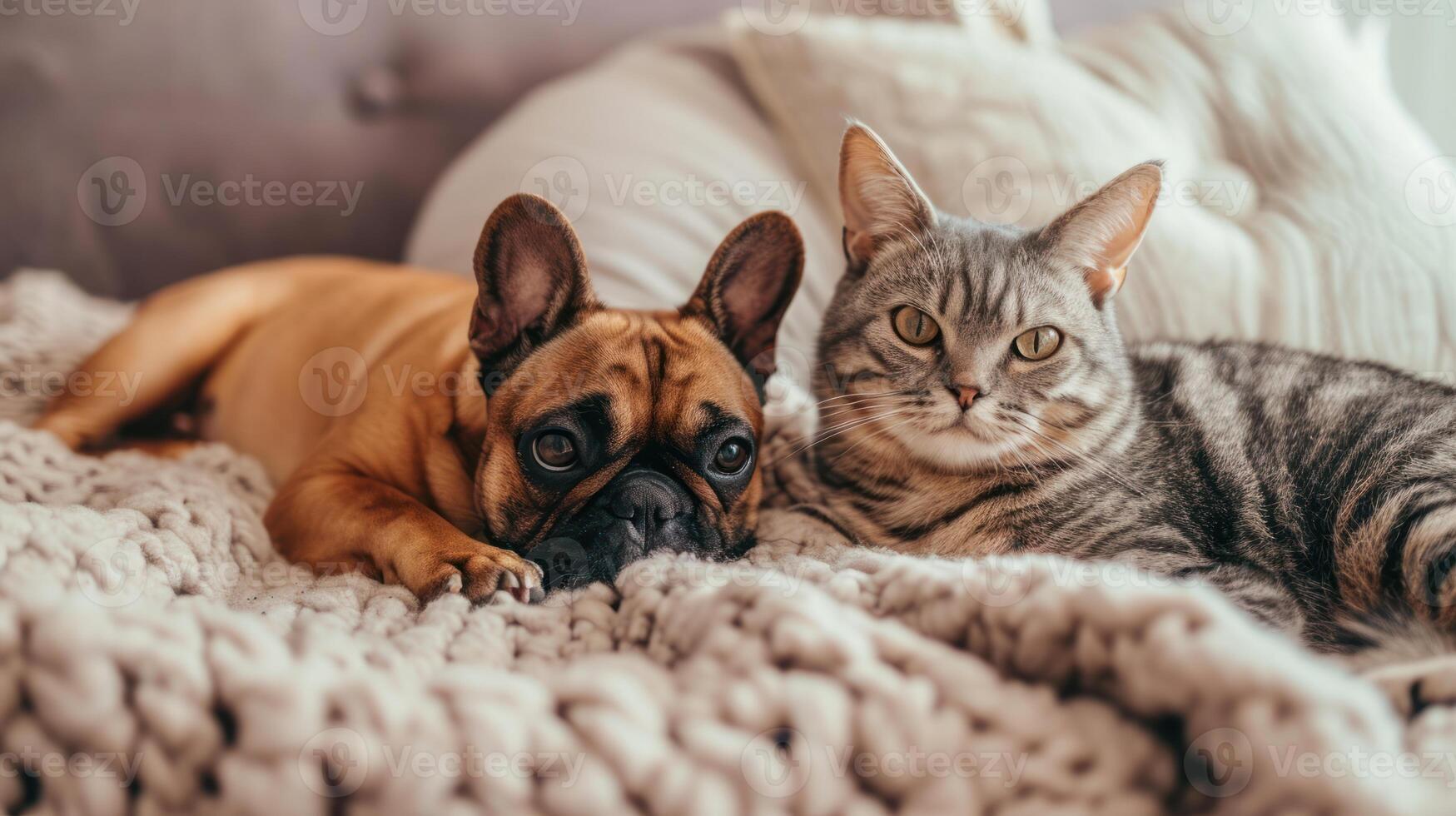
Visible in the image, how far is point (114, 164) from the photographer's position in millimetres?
2053

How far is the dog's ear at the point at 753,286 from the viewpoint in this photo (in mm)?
1415

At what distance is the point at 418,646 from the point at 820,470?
0.83 meters

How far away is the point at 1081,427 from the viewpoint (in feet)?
4.39

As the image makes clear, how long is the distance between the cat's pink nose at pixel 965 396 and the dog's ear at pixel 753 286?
36 cm

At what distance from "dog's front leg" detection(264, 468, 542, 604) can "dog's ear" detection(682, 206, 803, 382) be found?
56cm

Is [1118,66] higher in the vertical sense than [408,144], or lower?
higher

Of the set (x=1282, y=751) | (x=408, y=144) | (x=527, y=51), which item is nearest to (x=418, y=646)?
(x=1282, y=751)

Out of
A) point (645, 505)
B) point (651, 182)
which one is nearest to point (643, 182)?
point (651, 182)

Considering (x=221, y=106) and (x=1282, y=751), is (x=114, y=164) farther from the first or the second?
(x=1282, y=751)

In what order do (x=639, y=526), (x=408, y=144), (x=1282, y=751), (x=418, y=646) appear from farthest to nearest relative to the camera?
(x=408, y=144), (x=639, y=526), (x=418, y=646), (x=1282, y=751)

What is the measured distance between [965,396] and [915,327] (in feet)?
0.53

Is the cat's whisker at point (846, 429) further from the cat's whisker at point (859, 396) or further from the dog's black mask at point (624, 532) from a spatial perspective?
the dog's black mask at point (624, 532)

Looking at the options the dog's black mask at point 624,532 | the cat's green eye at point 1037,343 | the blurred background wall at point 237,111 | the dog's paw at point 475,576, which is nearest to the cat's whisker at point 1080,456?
the cat's green eye at point 1037,343

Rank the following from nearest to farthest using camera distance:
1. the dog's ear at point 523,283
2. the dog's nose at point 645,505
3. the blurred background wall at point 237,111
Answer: the dog's nose at point 645,505, the dog's ear at point 523,283, the blurred background wall at point 237,111
